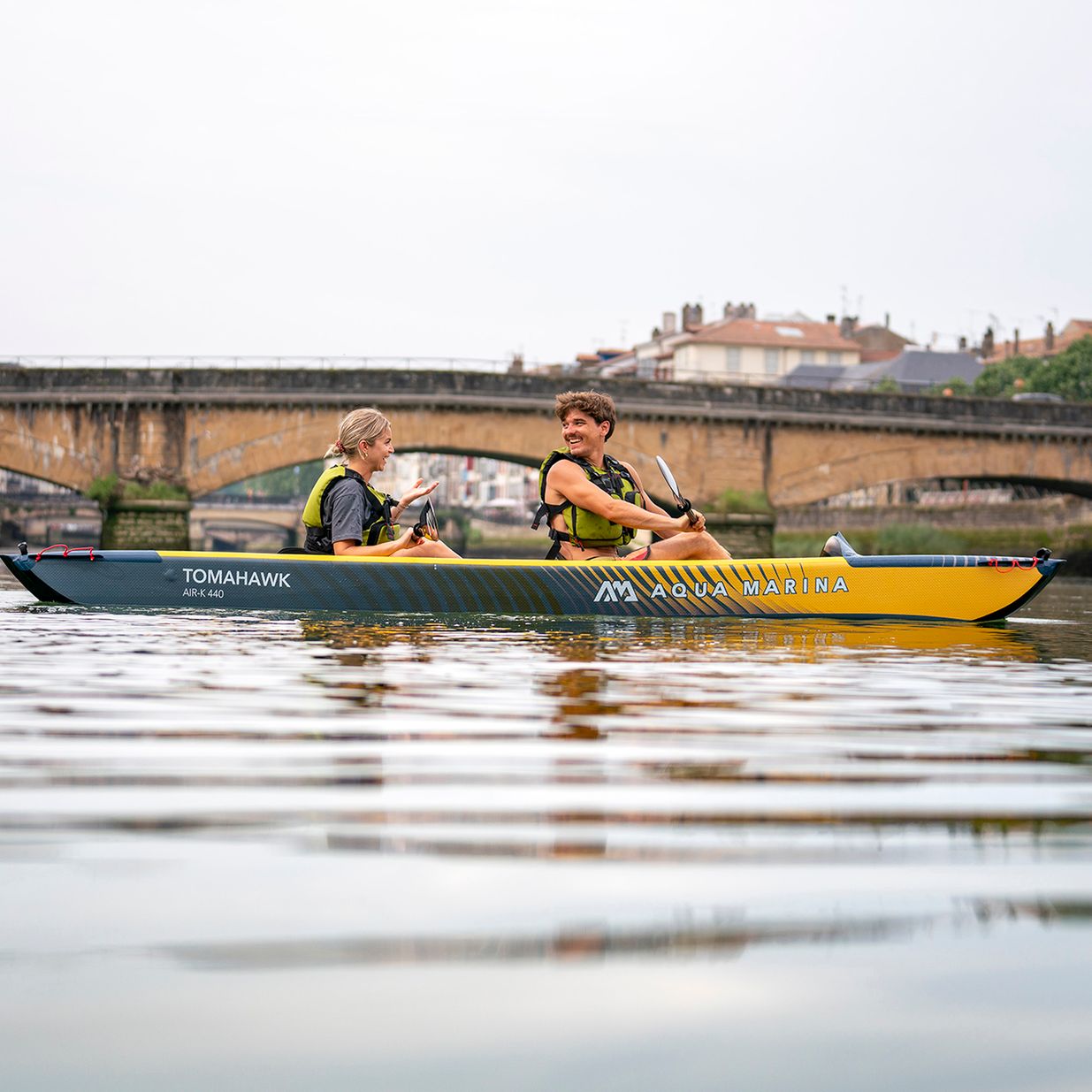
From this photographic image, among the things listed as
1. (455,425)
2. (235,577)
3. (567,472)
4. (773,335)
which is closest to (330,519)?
(235,577)

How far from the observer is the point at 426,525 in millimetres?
11375

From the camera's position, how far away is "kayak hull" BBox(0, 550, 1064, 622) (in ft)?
35.4

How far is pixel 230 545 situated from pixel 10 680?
10194 cm

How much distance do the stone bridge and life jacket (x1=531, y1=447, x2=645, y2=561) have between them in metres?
28.9

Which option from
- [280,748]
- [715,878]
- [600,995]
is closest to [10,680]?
[280,748]

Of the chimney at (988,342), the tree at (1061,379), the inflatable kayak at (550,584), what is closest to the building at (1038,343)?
the chimney at (988,342)

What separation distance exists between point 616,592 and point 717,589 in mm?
748

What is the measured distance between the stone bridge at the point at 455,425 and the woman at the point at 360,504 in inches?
1143

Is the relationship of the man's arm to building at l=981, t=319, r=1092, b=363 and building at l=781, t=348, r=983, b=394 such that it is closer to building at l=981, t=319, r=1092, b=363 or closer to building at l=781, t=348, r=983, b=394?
building at l=781, t=348, r=983, b=394

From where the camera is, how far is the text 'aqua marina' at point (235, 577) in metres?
11.1

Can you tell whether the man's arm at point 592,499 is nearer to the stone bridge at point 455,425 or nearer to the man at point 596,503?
the man at point 596,503

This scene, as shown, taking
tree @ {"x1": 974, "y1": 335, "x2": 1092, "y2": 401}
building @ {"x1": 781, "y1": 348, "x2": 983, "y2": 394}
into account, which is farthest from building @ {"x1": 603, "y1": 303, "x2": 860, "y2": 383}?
tree @ {"x1": 974, "y1": 335, "x2": 1092, "y2": 401}

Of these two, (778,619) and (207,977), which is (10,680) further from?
(778,619)

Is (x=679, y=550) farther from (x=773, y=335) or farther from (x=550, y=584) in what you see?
(x=773, y=335)
